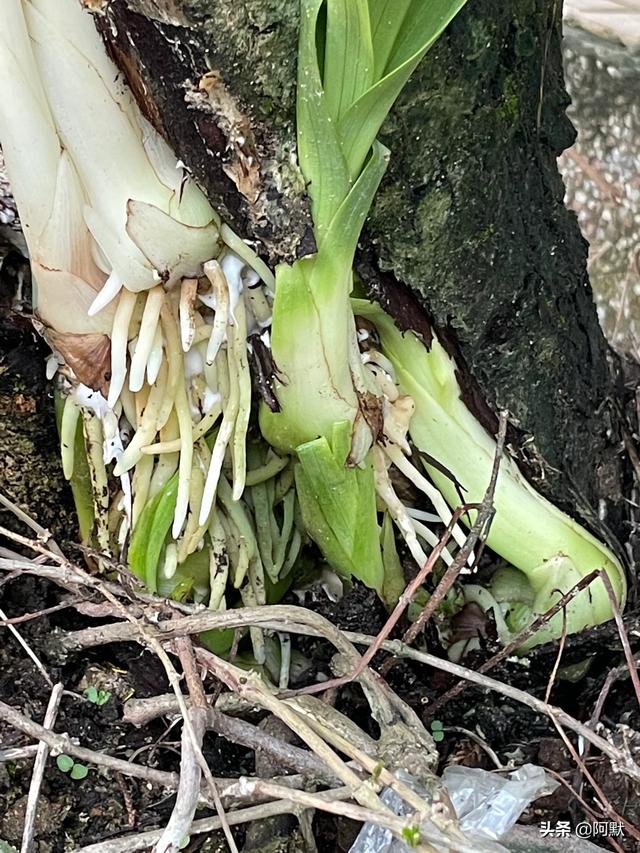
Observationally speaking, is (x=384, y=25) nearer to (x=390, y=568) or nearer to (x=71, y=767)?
(x=390, y=568)

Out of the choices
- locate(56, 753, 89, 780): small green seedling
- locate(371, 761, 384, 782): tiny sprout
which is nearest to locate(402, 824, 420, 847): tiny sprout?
locate(371, 761, 384, 782): tiny sprout

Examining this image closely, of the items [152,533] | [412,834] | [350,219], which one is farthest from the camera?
[152,533]

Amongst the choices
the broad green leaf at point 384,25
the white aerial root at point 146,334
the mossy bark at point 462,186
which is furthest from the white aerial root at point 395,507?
the broad green leaf at point 384,25

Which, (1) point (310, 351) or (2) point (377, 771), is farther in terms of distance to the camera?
(1) point (310, 351)

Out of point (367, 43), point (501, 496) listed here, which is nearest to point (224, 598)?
point (501, 496)

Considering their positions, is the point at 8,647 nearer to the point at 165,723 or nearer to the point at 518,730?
the point at 165,723

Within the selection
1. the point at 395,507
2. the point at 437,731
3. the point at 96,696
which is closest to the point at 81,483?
the point at 96,696

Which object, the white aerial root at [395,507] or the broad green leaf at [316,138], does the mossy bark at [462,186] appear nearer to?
the broad green leaf at [316,138]
